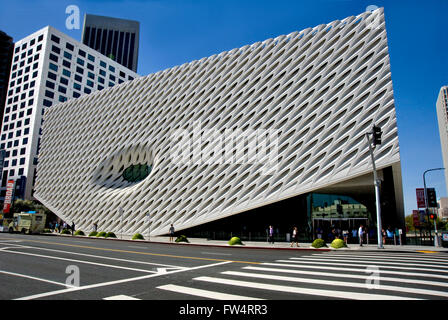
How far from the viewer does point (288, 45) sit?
3322cm

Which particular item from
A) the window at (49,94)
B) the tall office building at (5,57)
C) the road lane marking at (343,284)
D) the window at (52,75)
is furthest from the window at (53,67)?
the road lane marking at (343,284)

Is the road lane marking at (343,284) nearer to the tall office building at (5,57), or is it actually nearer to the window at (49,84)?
the window at (49,84)

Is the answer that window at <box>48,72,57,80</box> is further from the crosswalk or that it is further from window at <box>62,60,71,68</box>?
the crosswalk

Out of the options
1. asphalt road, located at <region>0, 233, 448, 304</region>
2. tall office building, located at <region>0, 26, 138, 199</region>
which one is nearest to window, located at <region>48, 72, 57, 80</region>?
tall office building, located at <region>0, 26, 138, 199</region>

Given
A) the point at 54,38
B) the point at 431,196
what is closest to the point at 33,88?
the point at 54,38

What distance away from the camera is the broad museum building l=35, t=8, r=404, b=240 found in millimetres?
26109

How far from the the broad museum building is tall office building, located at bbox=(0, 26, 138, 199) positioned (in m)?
33.0

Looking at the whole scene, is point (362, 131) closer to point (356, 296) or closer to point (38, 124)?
point (356, 296)

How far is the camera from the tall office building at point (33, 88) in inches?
2721

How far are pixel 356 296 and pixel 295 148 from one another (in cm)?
2326

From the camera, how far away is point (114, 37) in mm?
→ 158875

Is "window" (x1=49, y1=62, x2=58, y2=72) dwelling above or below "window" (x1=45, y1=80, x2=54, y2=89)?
above

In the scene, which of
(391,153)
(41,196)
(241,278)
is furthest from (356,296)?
(41,196)

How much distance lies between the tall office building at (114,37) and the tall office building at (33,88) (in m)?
77.7
